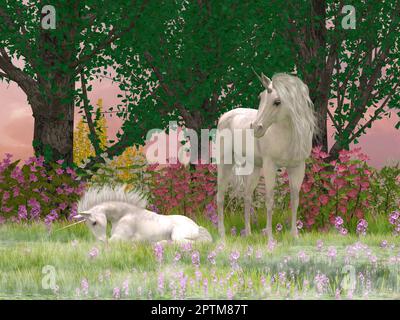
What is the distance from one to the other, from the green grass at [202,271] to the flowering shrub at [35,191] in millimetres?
3962

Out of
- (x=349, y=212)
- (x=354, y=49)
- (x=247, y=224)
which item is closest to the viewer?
(x=247, y=224)

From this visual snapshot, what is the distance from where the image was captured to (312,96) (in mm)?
14602

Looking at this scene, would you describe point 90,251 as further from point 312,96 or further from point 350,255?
point 312,96

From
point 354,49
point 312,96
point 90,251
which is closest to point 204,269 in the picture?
point 90,251

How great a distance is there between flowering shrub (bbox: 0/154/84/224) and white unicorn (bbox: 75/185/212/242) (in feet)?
15.1

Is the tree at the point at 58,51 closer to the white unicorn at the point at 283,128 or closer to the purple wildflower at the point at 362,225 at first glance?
the white unicorn at the point at 283,128

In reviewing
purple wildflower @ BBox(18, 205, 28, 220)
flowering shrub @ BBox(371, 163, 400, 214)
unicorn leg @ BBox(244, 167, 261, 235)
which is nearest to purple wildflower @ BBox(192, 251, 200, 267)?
unicorn leg @ BBox(244, 167, 261, 235)

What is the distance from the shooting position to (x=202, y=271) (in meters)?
7.04

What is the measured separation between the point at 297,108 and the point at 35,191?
6.62 meters

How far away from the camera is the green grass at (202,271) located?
6.30m

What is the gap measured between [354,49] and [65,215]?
8.64 m

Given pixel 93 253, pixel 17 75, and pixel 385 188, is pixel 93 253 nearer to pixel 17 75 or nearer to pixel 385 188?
pixel 385 188

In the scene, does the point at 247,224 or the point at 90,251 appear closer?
the point at 90,251

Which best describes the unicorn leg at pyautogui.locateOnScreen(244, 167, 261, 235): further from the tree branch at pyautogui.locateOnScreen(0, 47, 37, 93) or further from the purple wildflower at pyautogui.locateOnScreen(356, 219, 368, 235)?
the tree branch at pyautogui.locateOnScreen(0, 47, 37, 93)
